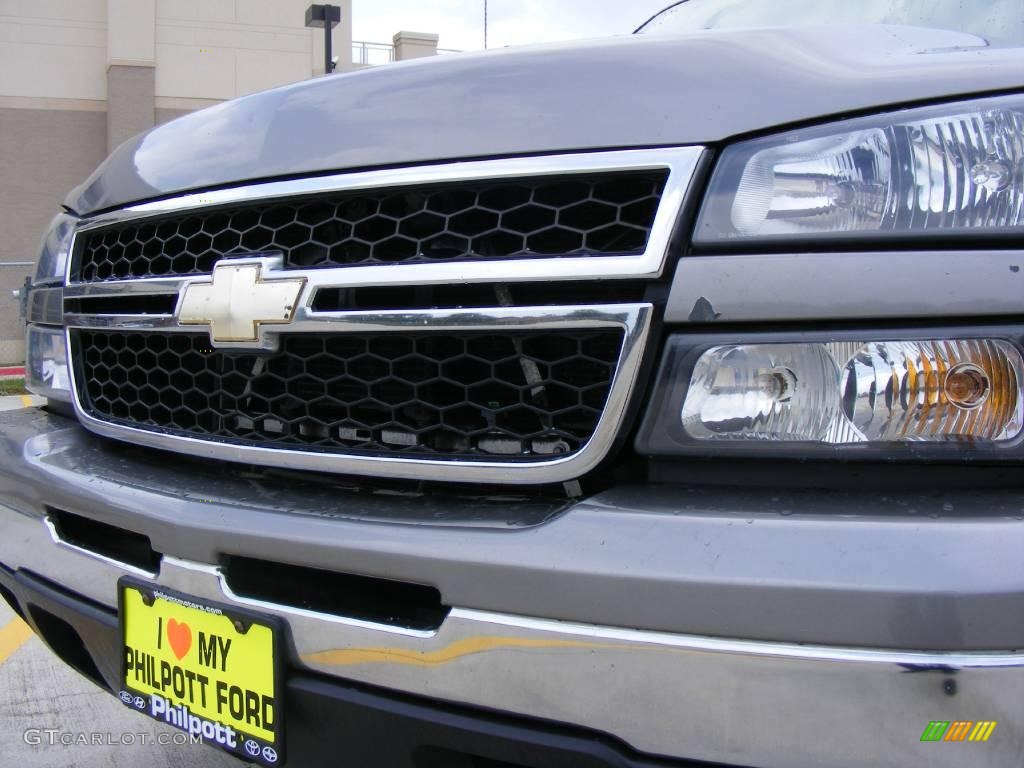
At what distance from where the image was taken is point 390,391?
1.55 metres

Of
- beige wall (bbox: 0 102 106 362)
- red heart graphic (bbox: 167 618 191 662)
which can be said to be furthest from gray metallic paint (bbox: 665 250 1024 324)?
beige wall (bbox: 0 102 106 362)

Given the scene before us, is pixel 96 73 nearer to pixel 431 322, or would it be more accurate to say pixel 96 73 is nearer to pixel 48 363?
pixel 48 363

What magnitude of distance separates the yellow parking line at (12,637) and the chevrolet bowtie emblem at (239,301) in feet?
7.45

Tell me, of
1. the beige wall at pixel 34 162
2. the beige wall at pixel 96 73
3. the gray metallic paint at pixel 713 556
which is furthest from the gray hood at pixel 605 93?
the beige wall at pixel 34 162

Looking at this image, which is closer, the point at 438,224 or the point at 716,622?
the point at 716,622

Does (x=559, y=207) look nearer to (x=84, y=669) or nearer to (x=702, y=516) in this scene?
(x=702, y=516)

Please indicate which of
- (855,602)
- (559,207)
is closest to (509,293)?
(559,207)

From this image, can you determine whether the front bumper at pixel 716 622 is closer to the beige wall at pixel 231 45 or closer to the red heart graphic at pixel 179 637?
the red heart graphic at pixel 179 637

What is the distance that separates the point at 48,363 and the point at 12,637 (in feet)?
5.95

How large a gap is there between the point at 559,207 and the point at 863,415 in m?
0.52

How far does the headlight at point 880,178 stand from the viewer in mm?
1151

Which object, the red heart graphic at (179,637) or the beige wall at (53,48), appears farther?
the beige wall at (53,48)

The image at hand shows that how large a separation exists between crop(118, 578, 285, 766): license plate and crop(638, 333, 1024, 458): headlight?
0.70m

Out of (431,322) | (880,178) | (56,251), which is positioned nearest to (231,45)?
(56,251)
